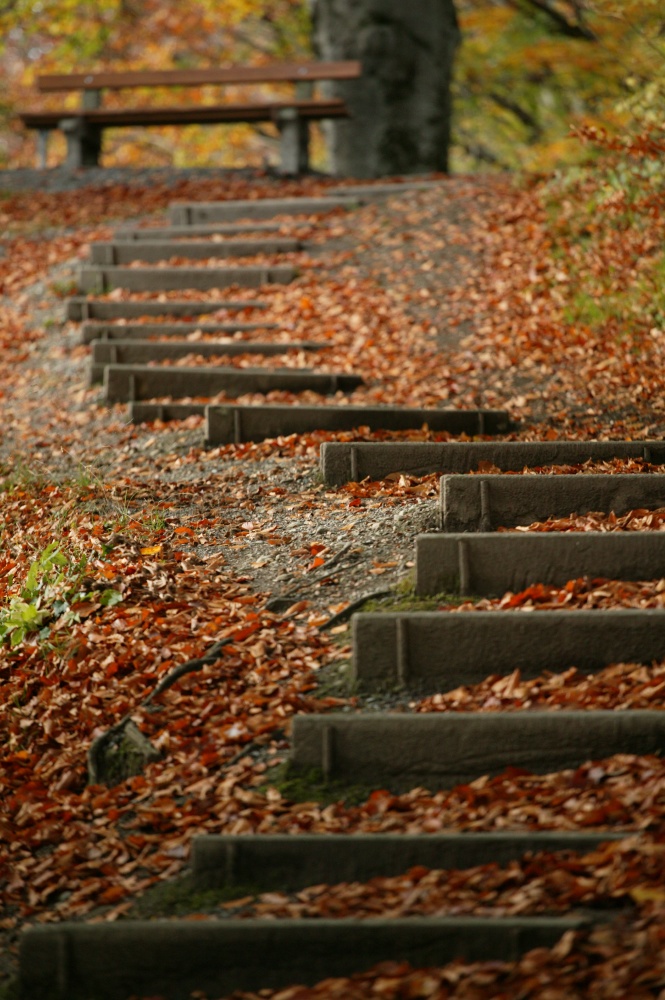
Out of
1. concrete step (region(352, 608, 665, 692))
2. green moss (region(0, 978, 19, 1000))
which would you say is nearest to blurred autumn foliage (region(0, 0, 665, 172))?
concrete step (region(352, 608, 665, 692))

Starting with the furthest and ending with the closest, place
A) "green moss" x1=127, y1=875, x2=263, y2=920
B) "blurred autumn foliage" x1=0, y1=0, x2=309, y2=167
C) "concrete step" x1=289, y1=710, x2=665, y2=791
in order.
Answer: "blurred autumn foliage" x1=0, y1=0, x2=309, y2=167 → "concrete step" x1=289, y1=710, x2=665, y2=791 → "green moss" x1=127, y1=875, x2=263, y2=920

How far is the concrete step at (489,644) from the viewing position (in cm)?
448

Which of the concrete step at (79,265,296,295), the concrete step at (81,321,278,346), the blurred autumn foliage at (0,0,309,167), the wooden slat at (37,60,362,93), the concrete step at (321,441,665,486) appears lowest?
the concrete step at (321,441,665,486)

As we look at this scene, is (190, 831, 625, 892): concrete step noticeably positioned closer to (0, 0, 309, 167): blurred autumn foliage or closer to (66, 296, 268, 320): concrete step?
(66, 296, 268, 320): concrete step

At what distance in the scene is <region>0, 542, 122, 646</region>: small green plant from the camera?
540cm

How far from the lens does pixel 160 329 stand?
31.4 feet

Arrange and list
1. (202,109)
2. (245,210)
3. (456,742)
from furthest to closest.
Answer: (202,109) < (245,210) < (456,742)

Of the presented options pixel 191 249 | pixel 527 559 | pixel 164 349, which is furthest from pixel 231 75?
pixel 527 559

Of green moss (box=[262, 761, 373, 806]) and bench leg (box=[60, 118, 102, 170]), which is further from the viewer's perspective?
bench leg (box=[60, 118, 102, 170])

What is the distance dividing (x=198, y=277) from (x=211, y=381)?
234cm

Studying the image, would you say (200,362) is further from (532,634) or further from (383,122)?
(383,122)

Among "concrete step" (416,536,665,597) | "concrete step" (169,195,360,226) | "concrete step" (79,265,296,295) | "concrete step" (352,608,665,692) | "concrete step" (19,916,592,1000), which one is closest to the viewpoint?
"concrete step" (19,916,592,1000)

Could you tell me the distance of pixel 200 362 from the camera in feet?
29.8

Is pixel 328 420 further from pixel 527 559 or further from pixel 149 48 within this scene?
pixel 149 48
